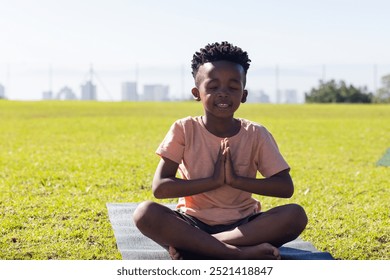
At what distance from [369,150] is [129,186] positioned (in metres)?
5.79

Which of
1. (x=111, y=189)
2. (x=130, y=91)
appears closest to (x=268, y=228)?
(x=111, y=189)

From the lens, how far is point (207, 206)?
414 cm

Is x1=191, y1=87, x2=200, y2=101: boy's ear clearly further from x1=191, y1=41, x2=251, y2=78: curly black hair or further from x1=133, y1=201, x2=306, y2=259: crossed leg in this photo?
x1=133, y1=201, x2=306, y2=259: crossed leg

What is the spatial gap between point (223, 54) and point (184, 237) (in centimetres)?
116

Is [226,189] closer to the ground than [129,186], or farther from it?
farther from it

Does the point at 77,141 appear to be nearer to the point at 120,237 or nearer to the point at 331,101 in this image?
the point at 120,237

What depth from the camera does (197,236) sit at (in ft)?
12.6

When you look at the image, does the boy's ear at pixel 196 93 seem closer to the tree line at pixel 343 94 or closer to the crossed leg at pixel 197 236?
the crossed leg at pixel 197 236

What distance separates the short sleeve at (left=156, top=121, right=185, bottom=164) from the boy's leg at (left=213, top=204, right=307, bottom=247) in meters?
0.56

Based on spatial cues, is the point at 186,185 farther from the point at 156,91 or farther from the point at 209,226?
the point at 156,91

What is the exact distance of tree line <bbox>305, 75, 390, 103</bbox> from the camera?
48.5 m

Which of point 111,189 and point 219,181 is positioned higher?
point 219,181

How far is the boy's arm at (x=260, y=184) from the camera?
3.90 meters
